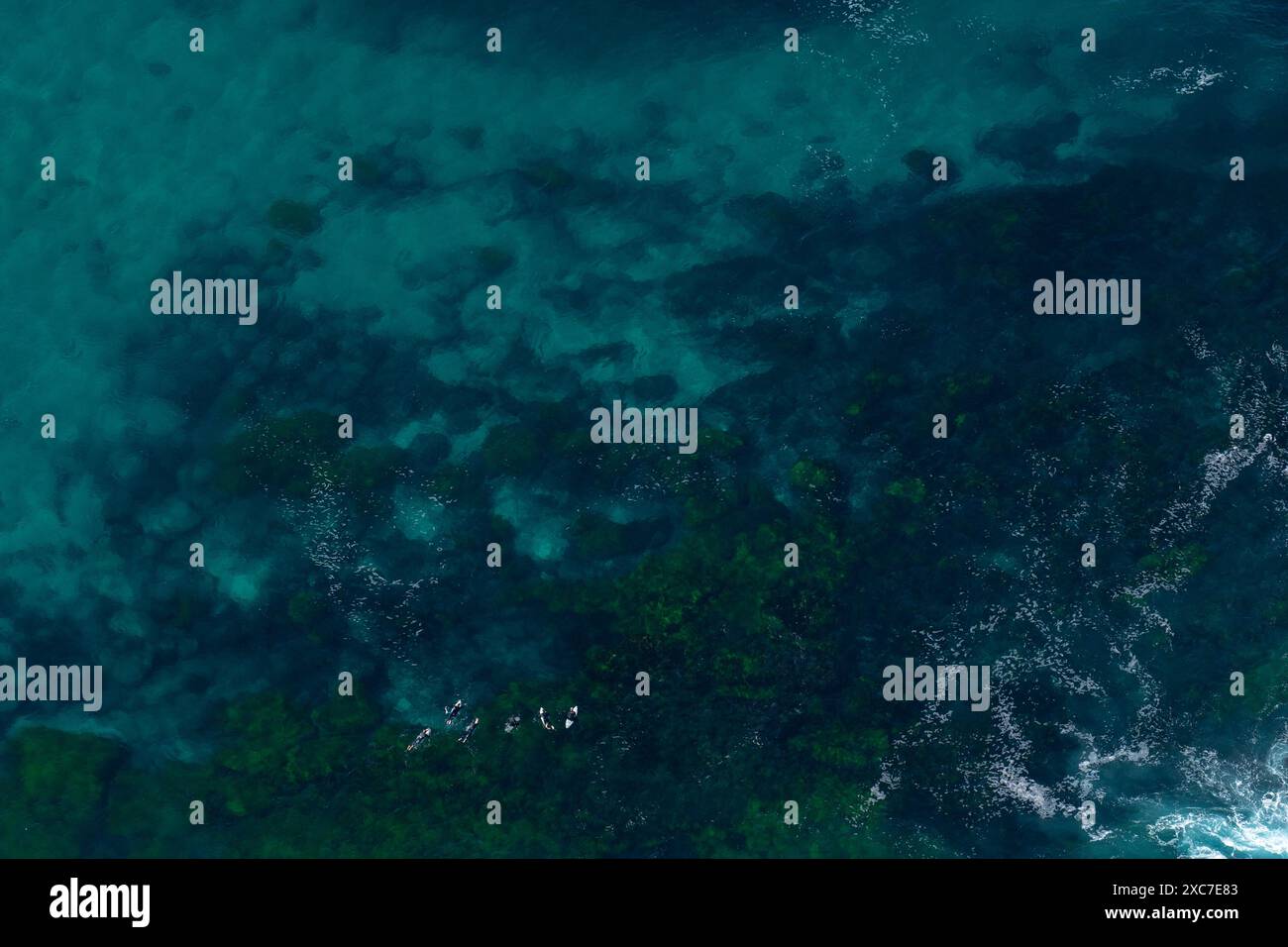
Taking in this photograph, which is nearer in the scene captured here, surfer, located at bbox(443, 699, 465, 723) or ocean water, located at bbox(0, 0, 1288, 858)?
ocean water, located at bbox(0, 0, 1288, 858)

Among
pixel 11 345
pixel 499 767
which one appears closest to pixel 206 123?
pixel 11 345

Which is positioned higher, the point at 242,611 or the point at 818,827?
the point at 242,611

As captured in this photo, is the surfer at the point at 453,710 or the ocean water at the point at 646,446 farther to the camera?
the surfer at the point at 453,710

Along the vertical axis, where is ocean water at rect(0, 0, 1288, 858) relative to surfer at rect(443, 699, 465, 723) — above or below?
above

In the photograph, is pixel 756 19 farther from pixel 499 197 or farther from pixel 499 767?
pixel 499 767
